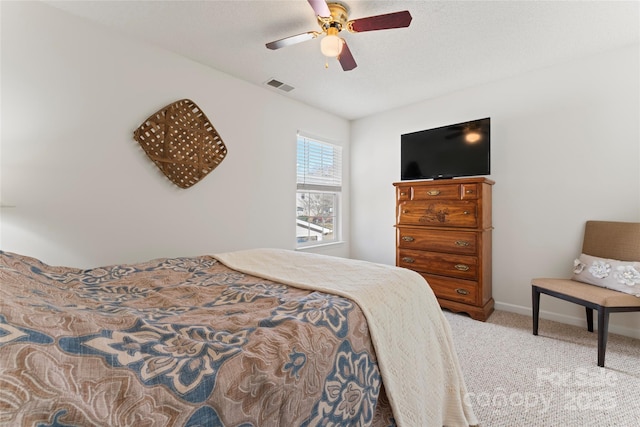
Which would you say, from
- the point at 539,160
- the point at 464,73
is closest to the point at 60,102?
the point at 464,73

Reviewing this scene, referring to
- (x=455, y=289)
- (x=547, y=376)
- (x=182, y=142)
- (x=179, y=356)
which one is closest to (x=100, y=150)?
(x=182, y=142)

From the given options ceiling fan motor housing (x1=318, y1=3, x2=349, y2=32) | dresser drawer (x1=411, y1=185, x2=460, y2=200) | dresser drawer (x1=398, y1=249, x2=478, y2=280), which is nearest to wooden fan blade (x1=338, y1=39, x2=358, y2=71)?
ceiling fan motor housing (x1=318, y1=3, x2=349, y2=32)

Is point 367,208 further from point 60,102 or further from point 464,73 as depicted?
point 60,102

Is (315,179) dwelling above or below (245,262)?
above

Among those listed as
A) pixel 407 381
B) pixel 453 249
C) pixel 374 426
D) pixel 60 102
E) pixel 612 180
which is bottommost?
pixel 374 426

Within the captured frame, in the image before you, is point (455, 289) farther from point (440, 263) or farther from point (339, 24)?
point (339, 24)

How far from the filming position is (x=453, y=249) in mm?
2885

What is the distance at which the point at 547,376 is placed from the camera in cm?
182

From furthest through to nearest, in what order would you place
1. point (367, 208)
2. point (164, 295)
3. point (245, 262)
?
point (367, 208), point (245, 262), point (164, 295)

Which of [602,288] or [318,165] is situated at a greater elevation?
[318,165]

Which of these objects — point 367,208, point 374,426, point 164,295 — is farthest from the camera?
point 367,208

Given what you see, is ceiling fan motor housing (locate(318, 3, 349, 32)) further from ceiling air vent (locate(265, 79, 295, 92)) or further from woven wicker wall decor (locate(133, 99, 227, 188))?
woven wicker wall decor (locate(133, 99, 227, 188))

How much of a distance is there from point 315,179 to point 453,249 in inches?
78.0

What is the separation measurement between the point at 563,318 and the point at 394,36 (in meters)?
3.09
